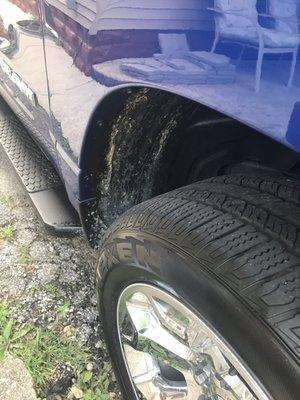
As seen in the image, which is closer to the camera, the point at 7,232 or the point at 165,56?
the point at 165,56

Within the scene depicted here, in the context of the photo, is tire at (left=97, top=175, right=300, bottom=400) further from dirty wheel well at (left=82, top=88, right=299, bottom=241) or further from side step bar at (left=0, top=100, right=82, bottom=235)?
side step bar at (left=0, top=100, right=82, bottom=235)

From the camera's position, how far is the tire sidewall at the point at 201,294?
1.01 metres

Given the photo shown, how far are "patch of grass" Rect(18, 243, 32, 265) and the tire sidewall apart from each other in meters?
0.88

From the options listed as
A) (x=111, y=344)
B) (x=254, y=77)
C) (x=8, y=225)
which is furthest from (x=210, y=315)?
(x=8, y=225)

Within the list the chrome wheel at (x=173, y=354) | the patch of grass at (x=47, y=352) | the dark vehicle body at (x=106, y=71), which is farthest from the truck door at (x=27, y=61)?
the chrome wheel at (x=173, y=354)

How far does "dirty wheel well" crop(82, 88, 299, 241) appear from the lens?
1651 mm

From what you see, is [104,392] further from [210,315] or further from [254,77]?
[254,77]

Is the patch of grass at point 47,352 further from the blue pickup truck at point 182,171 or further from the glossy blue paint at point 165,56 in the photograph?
the glossy blue paint at point 165,56

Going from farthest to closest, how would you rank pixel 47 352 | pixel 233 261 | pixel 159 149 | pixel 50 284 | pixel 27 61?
pixel 50 284 → pixel 27 61 → pixel 47 352 → pixel 159 149 → pixel 233 261

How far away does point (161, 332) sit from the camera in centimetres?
152

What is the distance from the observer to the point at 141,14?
127 cm

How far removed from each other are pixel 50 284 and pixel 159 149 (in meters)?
0.87

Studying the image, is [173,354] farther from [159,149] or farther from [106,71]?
[106,71]

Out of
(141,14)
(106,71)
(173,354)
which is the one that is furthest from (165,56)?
(173,354)
